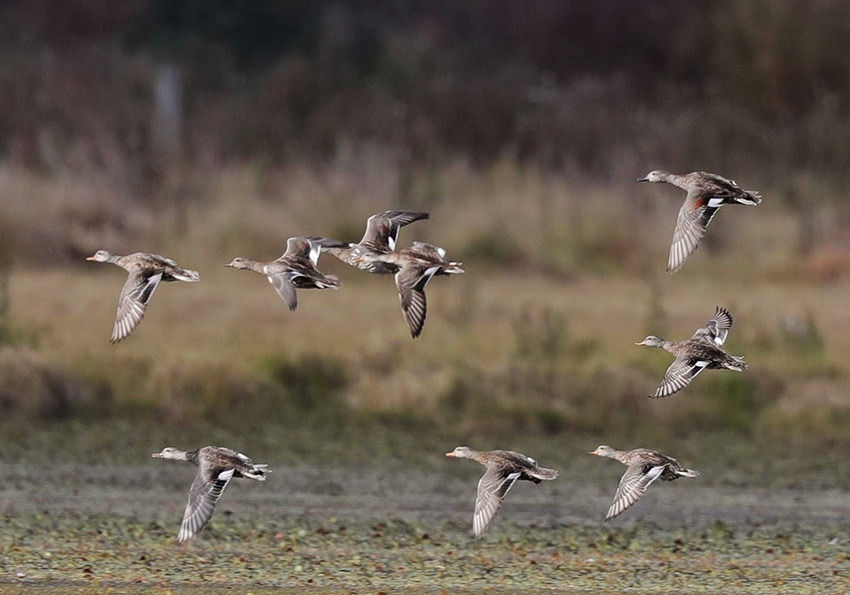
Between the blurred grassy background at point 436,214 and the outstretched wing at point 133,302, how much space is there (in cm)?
818

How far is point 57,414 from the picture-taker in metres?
19.2

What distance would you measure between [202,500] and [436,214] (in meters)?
12.3

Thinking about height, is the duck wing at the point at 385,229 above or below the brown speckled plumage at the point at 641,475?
above

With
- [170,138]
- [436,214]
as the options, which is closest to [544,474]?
[436,214]

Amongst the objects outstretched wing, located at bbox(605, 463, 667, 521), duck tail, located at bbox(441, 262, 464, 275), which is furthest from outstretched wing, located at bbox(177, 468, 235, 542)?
outstretched wing, located at bbox(605, 463, 667, 521)

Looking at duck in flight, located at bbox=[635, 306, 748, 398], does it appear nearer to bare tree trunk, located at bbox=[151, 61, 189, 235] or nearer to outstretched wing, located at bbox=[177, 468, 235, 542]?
outstretched wing, located at bbox=[177, 468, 235, 542]

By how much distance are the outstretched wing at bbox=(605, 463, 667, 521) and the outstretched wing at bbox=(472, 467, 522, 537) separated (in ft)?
1.70

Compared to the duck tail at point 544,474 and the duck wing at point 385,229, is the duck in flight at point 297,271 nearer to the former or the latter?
the duck wing at point 385,229

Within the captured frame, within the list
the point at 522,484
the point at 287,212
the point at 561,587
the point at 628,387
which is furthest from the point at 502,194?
the point at 561,587

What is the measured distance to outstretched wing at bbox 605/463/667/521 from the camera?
36.4ft

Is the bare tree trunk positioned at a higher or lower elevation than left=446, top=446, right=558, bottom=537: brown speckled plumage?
higher

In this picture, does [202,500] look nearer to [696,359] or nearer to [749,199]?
[696,359]

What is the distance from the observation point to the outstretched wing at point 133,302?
10609mm

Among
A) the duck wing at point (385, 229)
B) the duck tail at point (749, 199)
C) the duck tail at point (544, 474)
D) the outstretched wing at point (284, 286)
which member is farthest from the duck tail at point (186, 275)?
the duck tail at point (749, 199)
